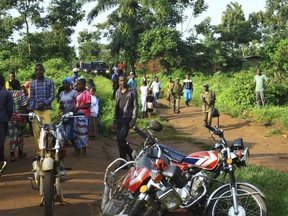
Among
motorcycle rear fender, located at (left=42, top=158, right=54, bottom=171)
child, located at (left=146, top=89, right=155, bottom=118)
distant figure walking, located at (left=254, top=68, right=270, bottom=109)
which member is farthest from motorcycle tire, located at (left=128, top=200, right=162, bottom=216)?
distant figure walking, located at (left=254, top=68, right=270, bottom=109)

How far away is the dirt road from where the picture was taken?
531 centimetres

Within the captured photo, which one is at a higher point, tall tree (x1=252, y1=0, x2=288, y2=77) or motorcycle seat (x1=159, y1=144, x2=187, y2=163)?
tall tree (x1=252, y1=0, x2=288, y2=77)

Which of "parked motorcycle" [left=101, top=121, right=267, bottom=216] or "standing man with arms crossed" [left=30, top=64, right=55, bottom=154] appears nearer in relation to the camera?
"parked motorcycle" [left=101, top=121, right=267, bottom=216]

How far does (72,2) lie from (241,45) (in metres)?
24.6

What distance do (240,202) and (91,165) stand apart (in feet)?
13.5

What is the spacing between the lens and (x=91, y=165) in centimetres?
774

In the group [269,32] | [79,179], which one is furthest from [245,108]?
[269,32]

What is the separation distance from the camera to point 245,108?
16391mm

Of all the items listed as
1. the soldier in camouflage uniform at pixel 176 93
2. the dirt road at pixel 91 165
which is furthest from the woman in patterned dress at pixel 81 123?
the soldier in camouflage uniform at pixel 176 93

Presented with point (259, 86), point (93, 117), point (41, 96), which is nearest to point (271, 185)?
point (41, 96)

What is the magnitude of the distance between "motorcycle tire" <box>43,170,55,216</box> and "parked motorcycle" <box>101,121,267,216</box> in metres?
0.62

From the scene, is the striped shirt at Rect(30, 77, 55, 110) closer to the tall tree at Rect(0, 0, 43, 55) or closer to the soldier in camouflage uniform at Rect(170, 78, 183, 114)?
the soldier in camouflage uniform at Rect(170, 78, 183, 114)

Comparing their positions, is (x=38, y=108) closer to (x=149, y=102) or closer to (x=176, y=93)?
(x=149, y=102)

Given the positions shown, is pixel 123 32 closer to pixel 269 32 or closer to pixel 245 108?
pixel 245 108
